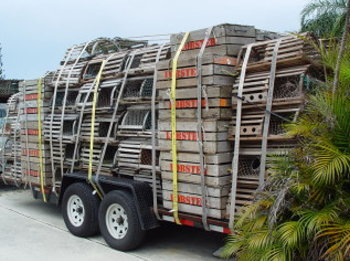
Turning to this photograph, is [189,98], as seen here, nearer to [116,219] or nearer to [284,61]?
[284,61]

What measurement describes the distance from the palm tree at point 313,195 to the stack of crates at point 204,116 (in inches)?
47.3

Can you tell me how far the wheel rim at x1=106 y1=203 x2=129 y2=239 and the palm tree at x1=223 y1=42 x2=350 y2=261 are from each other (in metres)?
2.64

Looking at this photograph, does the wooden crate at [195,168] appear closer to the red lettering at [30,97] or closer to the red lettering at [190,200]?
the red lettering at [190,200]

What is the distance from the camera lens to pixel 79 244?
24.1ft

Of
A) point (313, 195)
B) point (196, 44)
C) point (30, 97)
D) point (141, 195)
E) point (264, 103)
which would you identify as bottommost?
point (141, 195)

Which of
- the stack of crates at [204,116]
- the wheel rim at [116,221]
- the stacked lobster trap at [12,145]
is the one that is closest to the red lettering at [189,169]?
the stack of crates at [204,116]

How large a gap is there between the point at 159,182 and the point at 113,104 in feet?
4.88

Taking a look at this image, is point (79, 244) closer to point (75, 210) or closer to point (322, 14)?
point (75, 210)

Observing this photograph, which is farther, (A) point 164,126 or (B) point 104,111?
(B) point 104,111

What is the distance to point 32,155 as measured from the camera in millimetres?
9070

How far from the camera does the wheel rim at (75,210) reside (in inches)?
305

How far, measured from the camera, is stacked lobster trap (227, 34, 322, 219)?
17.5ft

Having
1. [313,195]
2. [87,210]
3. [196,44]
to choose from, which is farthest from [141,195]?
[313,195]

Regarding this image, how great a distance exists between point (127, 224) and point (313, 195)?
3.32 metres
